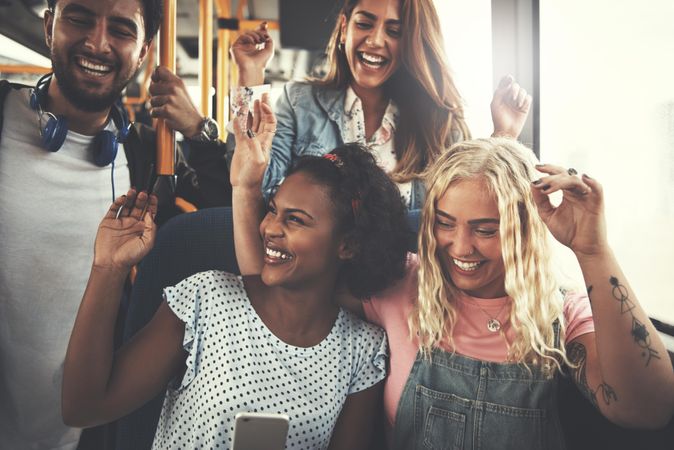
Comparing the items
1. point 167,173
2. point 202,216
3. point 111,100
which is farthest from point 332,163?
point 111,100

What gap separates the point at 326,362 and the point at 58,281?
2.23ft

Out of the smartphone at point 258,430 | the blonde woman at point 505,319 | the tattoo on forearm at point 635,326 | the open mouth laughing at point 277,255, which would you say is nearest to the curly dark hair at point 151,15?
the open mouth laughing at point 277,255

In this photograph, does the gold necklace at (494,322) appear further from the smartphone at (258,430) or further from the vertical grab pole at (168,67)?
the vertical grab pole at (168,67)

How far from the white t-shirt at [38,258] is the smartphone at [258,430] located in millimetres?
687

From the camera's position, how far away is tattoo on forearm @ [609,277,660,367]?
3.68 feet

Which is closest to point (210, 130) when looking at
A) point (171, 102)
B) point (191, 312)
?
point (171, 102)

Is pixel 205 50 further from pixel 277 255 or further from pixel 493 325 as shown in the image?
pixel 493 325

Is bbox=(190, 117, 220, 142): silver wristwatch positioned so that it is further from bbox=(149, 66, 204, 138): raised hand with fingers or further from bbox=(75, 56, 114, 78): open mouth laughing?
bbox=(75, 56, 114, 78): open mouth laughing

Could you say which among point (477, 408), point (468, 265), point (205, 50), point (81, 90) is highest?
point (205, 50)

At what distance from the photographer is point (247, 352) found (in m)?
1.25

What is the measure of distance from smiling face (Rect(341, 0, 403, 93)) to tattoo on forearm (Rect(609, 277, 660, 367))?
79 cm

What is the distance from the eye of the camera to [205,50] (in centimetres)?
179

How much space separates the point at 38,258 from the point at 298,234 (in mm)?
626

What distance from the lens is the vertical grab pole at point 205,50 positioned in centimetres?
175
